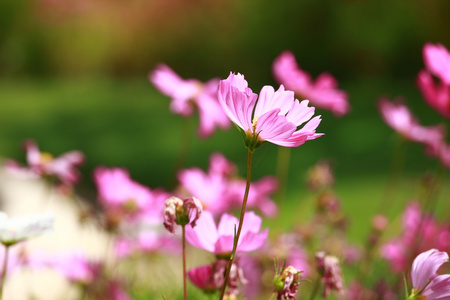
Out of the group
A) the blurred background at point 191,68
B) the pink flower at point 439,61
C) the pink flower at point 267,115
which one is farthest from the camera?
the blurred background at point 191,68

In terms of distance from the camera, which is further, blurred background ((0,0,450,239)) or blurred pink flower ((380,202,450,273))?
blurred background ((0,0,450,239))

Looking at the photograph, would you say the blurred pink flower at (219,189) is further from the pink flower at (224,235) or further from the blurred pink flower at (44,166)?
the pink flower at (224,235)

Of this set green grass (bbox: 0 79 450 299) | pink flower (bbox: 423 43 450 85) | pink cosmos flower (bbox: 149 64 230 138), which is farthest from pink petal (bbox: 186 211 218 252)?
green grass (bbox: 0 79 450 299)

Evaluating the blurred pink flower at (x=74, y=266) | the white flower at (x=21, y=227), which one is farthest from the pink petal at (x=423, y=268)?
the blurred pink flower at (x=74, y=266)

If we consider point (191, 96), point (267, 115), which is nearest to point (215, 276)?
point (267, 115)

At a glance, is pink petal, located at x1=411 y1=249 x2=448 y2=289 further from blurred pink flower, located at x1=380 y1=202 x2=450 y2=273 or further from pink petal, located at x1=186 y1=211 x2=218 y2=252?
blurred pink flower, located at x1=380 y1=202 x2=450 y2=273

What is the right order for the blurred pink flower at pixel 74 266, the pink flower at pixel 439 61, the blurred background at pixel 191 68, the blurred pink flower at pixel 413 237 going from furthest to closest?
1. the blurred background at pixel 191 68
2. the blurred pink flower at pixel 413 237
3. the blurred pink flower at pixel 74 266
4. the pink flower at pixel 439 61
